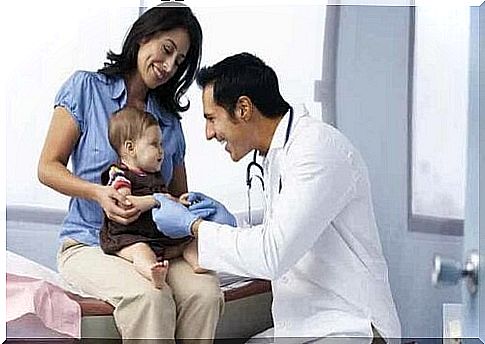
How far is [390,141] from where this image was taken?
1.41 m

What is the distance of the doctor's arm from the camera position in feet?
4.46

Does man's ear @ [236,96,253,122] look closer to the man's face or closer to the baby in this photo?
the man's face

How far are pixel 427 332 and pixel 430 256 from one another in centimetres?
12

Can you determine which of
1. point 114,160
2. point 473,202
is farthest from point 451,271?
point 114,160

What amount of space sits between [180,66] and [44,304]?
423 mm

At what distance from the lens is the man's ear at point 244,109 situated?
1398mm

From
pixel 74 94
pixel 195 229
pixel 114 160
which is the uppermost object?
pixel 74 94

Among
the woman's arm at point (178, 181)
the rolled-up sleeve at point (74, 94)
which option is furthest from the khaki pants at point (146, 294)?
the rolled-up sleeve at point (74, 94)

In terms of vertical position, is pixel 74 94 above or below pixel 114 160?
above

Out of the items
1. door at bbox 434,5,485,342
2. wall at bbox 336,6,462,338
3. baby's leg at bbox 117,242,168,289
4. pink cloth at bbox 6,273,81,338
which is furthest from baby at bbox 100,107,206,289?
door at bbox 434,5,485,342

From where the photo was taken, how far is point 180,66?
1.40 metres

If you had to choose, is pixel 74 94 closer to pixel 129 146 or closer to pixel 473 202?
pixel 129 146

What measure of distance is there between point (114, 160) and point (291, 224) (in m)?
0.29

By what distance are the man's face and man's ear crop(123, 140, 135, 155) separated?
0.12 metres
